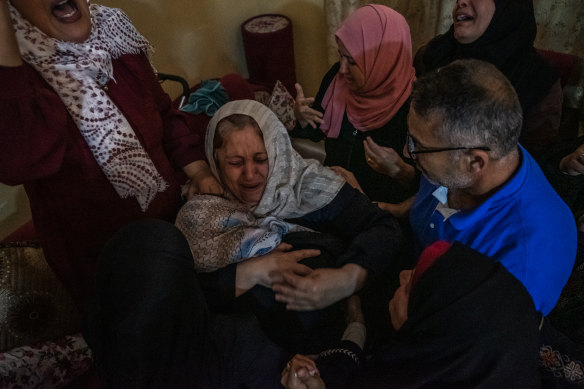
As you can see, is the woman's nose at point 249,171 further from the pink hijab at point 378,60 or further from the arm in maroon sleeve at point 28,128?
the pink hijab at point 378,60

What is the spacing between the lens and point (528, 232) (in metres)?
1.28

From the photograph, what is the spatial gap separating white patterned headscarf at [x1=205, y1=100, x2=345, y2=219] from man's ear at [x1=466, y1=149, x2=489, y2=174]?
0.57 m

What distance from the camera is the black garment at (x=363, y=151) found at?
2129 mm

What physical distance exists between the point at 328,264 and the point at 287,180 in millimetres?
380

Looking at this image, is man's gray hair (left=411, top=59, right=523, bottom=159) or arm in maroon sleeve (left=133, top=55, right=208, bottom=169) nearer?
man's gray hair (left=411, top=59, right=523, bottom=159)

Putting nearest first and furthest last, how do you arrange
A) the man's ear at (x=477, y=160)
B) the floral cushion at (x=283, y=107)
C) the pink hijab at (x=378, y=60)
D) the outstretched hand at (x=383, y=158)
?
1. the man's ear at (x=477, y=160)
2. the outstretched hand at (x=383, y=158)
3. the pink hijab at (x=378, y=60)
4. the floral cushion at (x=283, y=107)

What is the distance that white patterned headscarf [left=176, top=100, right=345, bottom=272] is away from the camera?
1.55 meters

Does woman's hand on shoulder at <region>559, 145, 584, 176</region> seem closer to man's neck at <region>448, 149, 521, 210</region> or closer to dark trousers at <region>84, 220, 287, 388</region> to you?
man's neck at <region>448, 149, 521, 210</region>

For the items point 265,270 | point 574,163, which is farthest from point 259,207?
point 574,163

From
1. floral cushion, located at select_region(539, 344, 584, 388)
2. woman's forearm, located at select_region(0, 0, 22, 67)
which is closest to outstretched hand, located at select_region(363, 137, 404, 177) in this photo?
floral cushion, located at select_region(539, 344, 584, 388)

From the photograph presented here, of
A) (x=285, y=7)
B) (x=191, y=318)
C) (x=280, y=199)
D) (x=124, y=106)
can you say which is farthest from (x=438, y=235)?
(x=285, y=7)

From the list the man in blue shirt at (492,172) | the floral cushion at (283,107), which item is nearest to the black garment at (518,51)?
the man in blue shirt at (492,172)

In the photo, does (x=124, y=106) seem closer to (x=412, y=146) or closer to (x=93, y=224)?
(x=93, y=224)

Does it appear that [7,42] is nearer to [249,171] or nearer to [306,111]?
[249,171]
